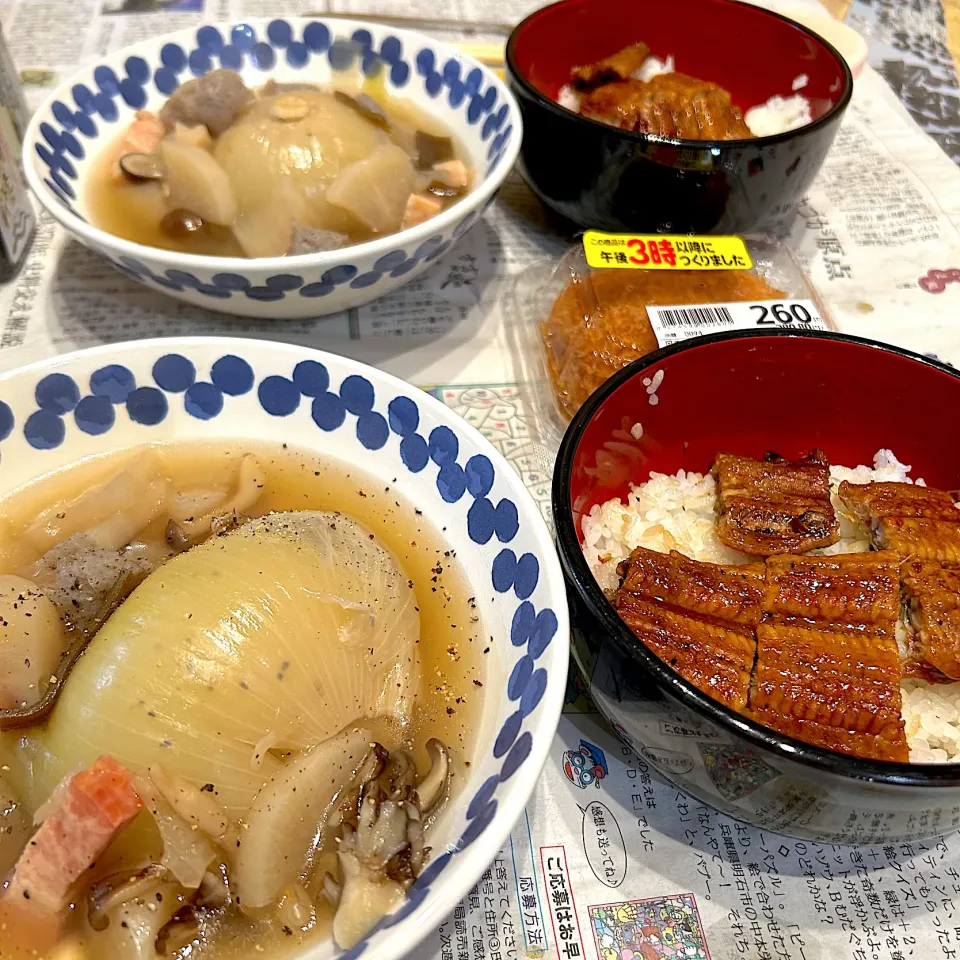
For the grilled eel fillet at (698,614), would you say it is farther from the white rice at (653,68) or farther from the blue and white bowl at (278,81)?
the white rice at (653,68)

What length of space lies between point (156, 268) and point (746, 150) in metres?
1.34

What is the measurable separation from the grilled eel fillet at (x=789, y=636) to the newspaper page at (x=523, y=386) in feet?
0.56

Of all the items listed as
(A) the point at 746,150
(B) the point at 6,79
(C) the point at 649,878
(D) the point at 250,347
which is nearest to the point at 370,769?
(C) the point at 649,878

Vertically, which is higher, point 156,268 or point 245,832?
point 156,268

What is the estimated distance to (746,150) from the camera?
5.83 feet

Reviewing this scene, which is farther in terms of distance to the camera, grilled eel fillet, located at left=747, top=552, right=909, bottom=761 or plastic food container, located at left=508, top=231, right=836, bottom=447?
plastic food container, located at left=508, top=231, right=836, bottom=447

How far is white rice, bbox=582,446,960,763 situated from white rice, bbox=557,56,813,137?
4.18 feet

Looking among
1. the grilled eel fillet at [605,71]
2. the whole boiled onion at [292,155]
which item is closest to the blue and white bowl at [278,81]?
the whole boiled onion at [292,155]

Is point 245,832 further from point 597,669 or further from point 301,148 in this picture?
point 301,148

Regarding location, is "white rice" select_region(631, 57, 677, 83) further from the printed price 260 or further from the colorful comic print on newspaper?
the colorful comic print on newspaper

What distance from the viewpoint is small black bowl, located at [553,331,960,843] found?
0.92 meters

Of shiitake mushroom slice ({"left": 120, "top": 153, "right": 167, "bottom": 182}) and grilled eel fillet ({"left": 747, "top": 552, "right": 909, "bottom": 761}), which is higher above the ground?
grilled eel fillet ({"left": 747, "top": 552, "right": 909, "bottom": 761})

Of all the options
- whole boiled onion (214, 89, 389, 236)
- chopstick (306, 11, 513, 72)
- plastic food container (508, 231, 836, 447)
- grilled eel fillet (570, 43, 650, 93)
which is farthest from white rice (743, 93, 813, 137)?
whole boiled onion (214, 89, 389, 236)

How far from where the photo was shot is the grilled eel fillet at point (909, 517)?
1.32 m
